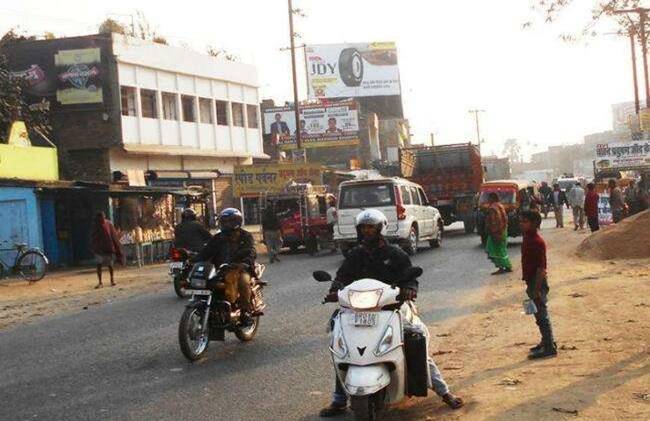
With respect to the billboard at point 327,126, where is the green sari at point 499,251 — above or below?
below

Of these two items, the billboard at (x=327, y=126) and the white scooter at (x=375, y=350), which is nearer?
the white scooter at (x=375, y=350)

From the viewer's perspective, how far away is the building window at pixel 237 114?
40778 millimetres

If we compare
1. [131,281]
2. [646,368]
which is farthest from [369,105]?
[646,368]

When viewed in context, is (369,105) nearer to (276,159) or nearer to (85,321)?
(276,159)

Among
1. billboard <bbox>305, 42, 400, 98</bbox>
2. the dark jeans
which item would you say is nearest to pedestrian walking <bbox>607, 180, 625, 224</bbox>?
the dark jeans

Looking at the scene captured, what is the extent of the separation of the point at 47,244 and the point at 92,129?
8.13 meters

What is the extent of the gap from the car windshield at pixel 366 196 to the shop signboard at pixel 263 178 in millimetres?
11306

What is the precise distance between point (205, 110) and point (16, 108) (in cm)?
1212

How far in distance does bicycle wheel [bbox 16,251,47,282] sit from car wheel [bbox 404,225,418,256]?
984 centimetres

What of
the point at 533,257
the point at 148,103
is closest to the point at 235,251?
the point at 533,257

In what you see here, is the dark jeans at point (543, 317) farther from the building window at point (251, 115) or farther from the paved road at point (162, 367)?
the building window at point (251, 115)

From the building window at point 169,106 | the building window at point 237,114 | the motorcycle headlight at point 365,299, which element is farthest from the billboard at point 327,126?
the motorcycle headlight at point 365,299

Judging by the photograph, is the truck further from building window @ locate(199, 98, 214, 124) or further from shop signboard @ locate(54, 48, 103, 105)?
building window @ locate(199, 98, 214, 124)

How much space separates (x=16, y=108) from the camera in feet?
90.0
